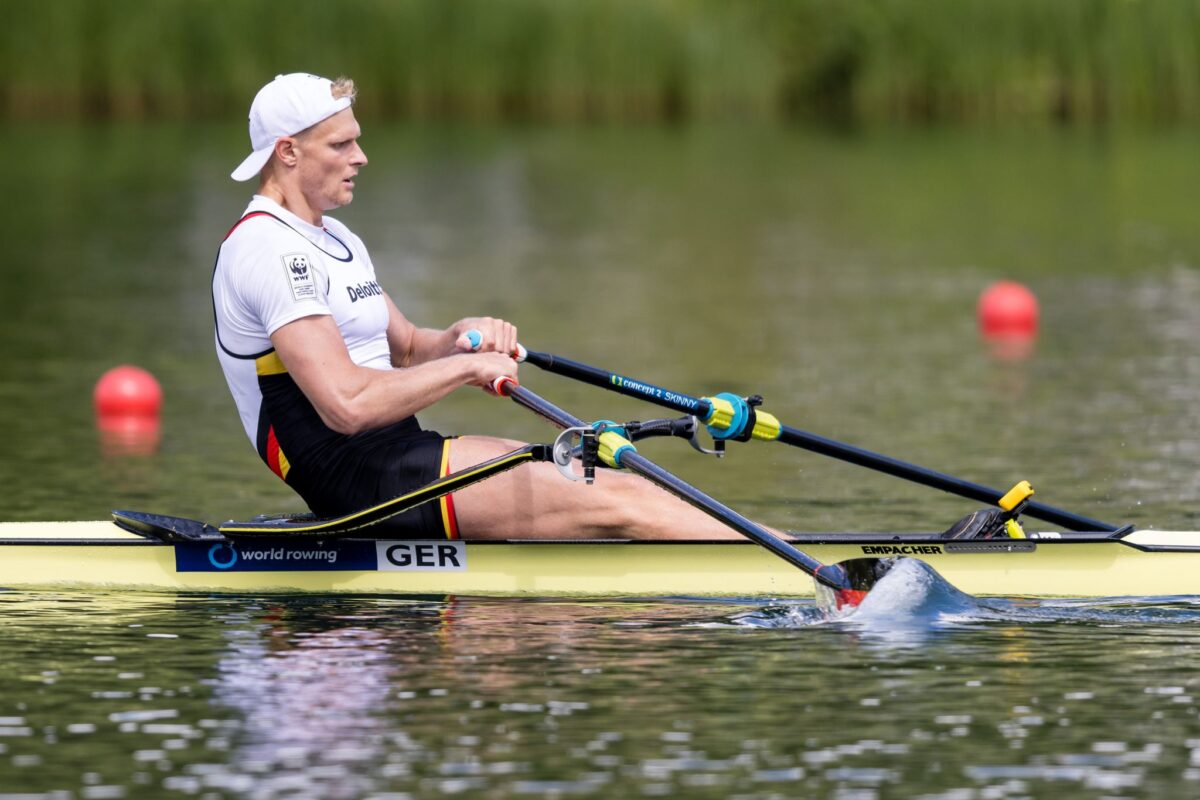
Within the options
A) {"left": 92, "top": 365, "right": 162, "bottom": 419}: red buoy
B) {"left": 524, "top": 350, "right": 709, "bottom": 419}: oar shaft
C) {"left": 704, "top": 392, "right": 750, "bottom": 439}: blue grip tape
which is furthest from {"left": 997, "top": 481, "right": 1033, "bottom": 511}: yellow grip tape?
{"left": 92, "top": 365, "right": 162, "bottom": 419}: red buoy

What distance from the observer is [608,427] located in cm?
787

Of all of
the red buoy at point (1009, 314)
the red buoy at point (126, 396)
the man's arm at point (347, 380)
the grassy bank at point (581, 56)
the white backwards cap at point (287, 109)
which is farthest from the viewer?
the grassy bank at point (581, 56)

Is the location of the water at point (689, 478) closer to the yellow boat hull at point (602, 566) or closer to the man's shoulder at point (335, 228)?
the yellow boat hull at point (602, 566)

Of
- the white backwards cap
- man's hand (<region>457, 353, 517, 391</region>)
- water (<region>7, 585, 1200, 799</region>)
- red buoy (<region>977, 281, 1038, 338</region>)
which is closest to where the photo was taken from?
water (<region>7, 585, 1200, 799</region>)

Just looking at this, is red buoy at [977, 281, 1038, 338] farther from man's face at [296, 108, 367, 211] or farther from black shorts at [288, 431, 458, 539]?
man's face at [296, 108, 367, 211]

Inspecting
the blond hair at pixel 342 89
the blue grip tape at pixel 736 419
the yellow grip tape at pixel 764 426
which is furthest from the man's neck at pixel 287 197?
the yellow grip tape at pixel 764 426

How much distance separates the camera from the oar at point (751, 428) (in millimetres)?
8469

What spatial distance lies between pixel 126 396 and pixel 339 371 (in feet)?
19.2

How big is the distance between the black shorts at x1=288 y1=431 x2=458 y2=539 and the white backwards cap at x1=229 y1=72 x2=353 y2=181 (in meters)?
1.04

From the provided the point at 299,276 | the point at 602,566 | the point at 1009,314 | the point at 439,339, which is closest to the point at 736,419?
the point at 602,566

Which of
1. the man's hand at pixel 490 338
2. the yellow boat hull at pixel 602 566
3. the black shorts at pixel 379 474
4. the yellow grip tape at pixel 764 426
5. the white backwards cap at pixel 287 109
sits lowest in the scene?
the yellow boat hull at pixel 602 566

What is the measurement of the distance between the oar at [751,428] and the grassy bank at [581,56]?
91.8ft

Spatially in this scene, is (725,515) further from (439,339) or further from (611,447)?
(439,339)

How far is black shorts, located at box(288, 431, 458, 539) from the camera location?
798cm
